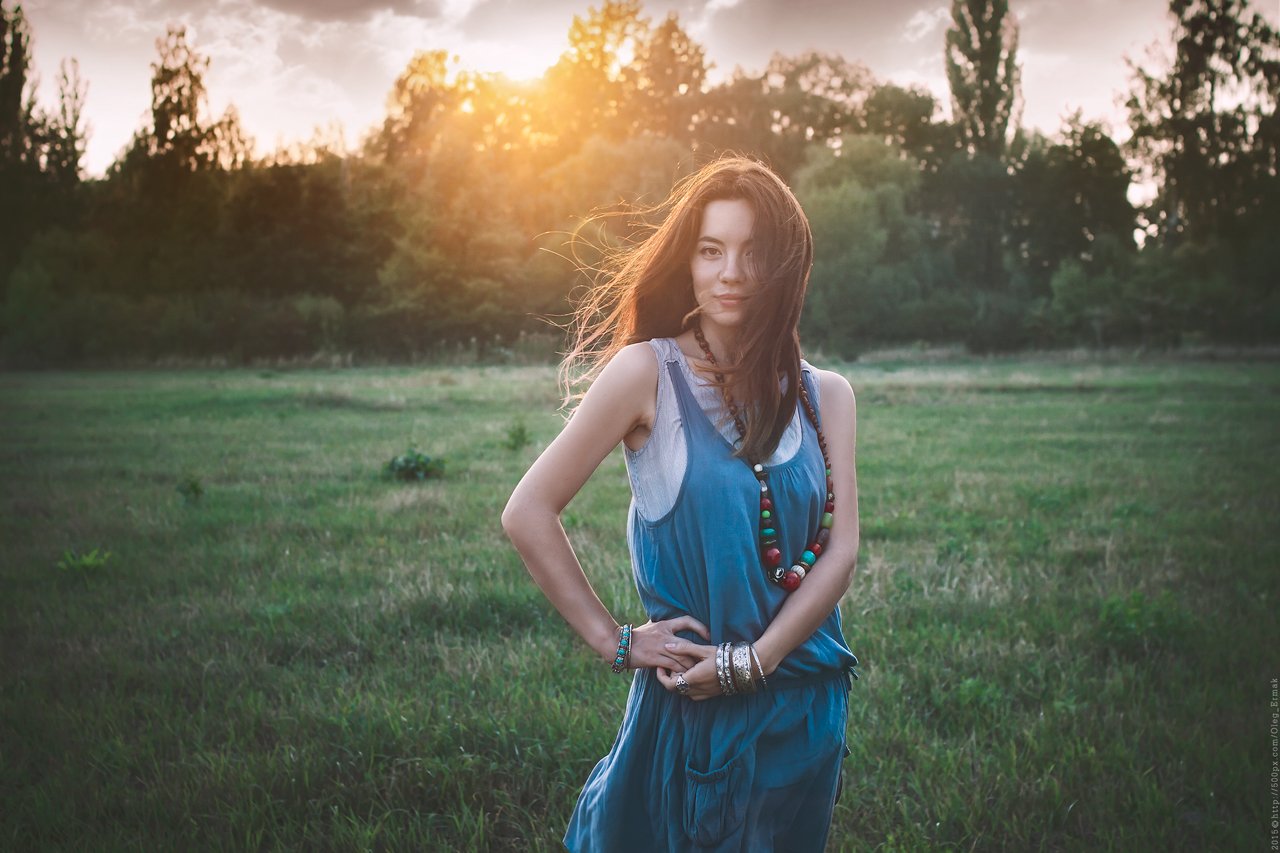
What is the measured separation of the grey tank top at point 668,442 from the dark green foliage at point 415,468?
8.25m

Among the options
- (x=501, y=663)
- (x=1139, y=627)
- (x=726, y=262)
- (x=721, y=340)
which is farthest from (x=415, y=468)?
(x=726, y=262)

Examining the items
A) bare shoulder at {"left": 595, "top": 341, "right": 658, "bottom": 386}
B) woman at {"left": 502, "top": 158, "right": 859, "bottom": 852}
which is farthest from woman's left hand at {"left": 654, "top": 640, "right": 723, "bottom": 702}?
bare shoulder at {"left": 595, "top": 341, "right": 658, "bottom": 386}

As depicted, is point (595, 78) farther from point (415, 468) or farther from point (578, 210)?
point (415, 468)

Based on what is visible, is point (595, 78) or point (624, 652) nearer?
point (624, 652)

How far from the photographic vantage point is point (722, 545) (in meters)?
2.00

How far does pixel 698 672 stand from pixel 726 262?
1.05 metres

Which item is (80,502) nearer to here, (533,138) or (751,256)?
(751,256)

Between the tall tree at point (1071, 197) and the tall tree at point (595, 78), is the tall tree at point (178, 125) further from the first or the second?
the tall tree at point (1071, 197)

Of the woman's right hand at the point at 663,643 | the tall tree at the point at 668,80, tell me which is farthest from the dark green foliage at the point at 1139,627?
the tall tree at the point at 668,80

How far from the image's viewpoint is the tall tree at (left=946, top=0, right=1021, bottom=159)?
54.7 meters

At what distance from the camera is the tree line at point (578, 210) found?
124ft

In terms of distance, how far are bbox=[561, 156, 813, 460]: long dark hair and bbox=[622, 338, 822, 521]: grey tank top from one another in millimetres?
54

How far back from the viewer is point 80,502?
8500 millimetres

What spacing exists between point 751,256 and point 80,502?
8.91 metres
